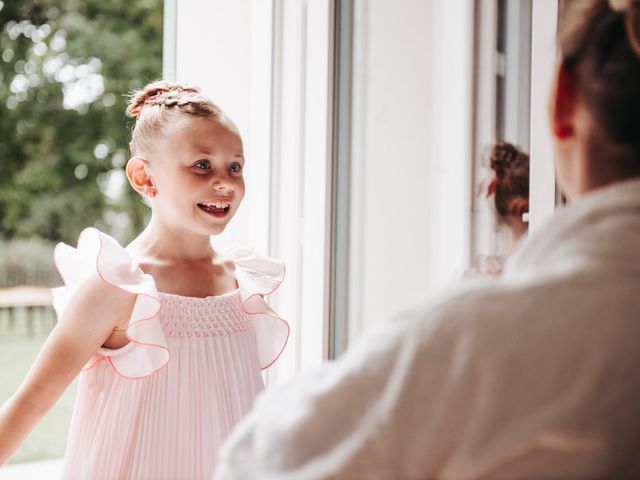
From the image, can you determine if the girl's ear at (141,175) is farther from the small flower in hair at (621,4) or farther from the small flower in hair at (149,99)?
the small flower in hair at (621,4)

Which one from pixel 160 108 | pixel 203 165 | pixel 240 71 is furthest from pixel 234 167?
pixel 240 71

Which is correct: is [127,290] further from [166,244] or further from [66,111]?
[66,111]

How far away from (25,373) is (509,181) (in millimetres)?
5156

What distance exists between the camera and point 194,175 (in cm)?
117

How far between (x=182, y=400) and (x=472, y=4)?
94cm

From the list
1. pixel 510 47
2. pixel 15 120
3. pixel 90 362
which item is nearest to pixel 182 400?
pixel 90 362

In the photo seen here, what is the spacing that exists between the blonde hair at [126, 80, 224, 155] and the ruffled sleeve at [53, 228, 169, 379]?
21 centimetres

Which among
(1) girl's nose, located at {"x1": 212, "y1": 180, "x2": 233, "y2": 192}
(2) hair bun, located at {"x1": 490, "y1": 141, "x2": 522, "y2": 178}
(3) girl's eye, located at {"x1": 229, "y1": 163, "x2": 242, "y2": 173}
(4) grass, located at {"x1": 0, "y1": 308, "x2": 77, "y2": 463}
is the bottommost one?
(4) grass, located at {"x1": 0, "y1": 308, "x2": 77, "y2": 463}

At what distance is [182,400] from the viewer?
1.12 meters

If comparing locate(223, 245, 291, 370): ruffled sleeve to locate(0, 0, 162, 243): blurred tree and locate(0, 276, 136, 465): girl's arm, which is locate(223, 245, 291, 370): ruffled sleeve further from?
locate(0, 0, 162, 243): blurred tree

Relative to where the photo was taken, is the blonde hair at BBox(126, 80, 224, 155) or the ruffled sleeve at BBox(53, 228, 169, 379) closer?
the ruffled sleeve at BBox(53, 228, 169, 379)

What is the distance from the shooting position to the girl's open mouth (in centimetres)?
119

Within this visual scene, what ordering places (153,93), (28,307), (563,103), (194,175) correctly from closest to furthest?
(563,103)
(194,175)
(153,93)
(28,307)

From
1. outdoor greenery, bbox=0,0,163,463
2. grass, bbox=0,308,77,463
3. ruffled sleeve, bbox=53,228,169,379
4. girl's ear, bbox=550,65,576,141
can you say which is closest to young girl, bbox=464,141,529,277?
ruffled sleeve, bbox=53,228,169,379
